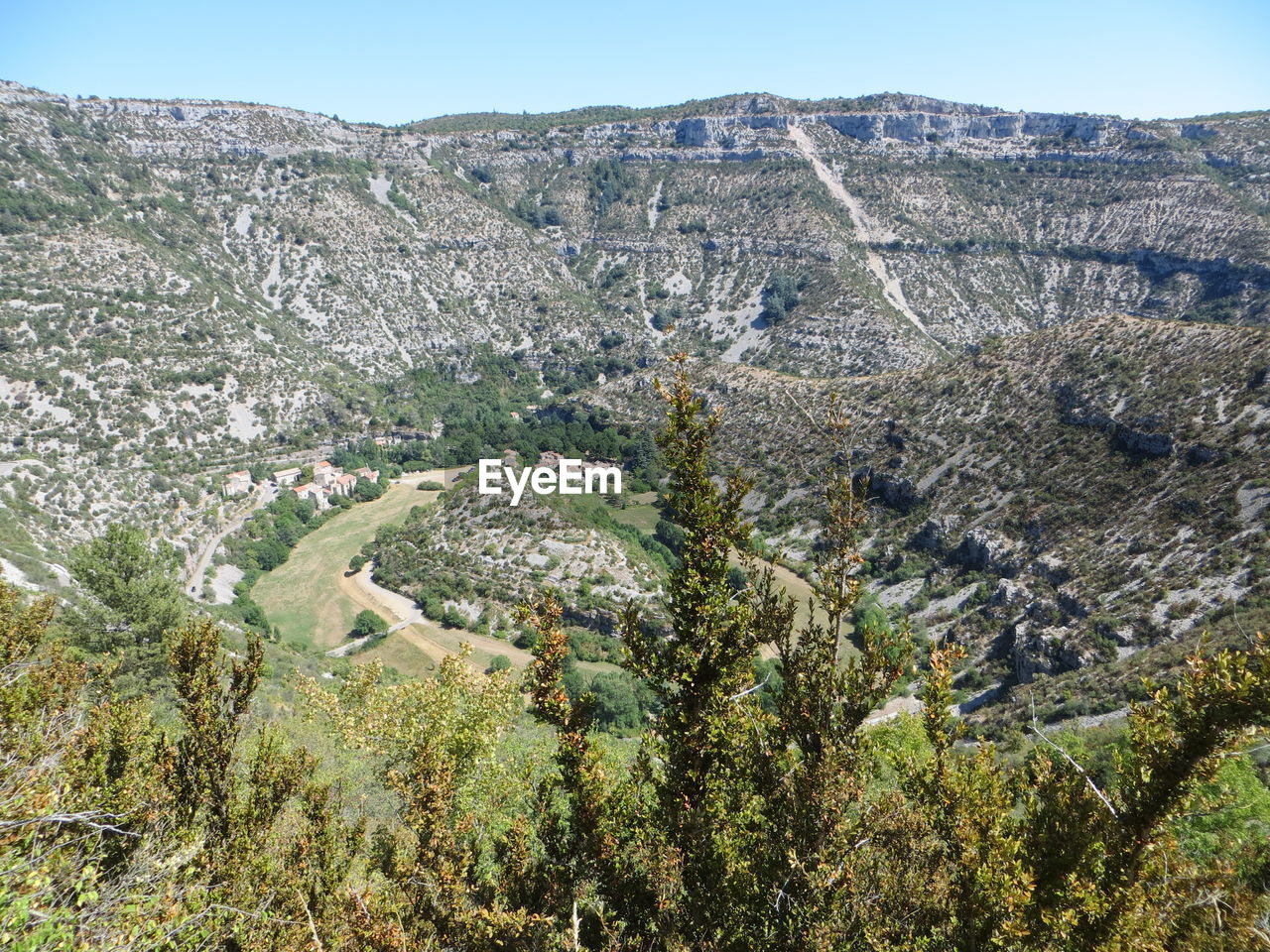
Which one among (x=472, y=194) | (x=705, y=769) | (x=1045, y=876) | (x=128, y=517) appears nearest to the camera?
(x=1045, y=876)

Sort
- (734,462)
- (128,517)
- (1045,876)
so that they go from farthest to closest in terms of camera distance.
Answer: (734,462) → (128,517) → (1045,876)

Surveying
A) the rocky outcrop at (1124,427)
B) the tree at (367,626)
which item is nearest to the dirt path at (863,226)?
the rocky outcrop at (1124,427)

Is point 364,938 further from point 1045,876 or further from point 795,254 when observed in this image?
point 795,254

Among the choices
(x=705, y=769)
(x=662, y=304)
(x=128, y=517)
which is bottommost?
(x=128, y=517)

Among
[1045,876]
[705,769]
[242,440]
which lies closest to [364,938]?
[705,769]

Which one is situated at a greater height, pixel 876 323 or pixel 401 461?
pixel 876 323

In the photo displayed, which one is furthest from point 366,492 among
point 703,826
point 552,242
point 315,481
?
point 552,242
